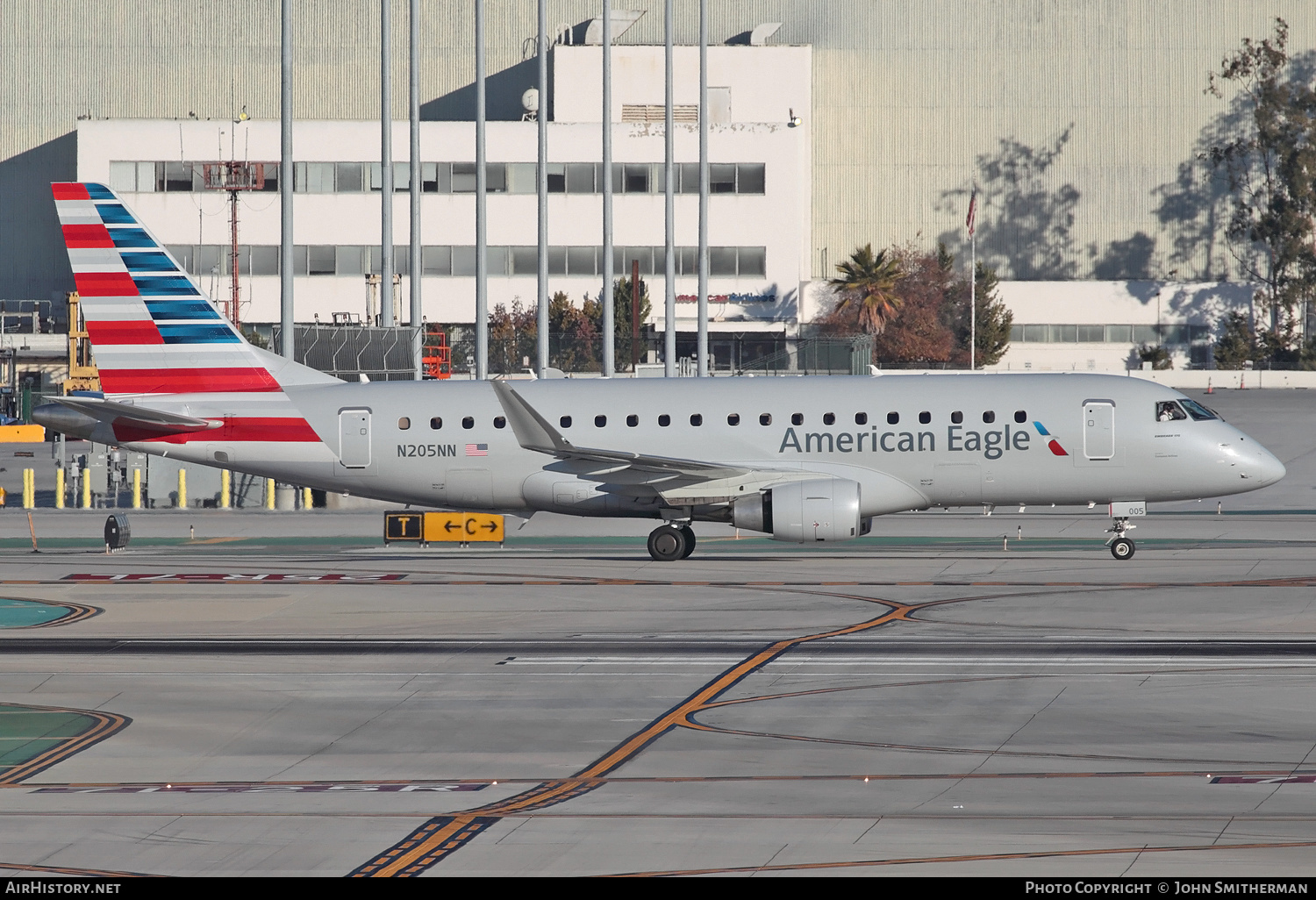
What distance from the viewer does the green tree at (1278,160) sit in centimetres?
10912

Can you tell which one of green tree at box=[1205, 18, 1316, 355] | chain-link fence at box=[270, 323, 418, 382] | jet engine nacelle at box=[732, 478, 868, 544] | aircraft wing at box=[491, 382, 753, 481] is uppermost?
green tree at box=[1205, 18, 1316, 355]

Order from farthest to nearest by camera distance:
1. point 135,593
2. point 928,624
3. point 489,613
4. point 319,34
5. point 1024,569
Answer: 1. point 319,34
2. point 1024,569
3. point 135,593
4. point 489,613
5. point 928,624

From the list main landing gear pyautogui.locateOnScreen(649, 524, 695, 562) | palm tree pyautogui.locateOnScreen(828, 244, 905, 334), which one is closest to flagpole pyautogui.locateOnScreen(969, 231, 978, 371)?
palm tree pyautogui.locateOnScreen(828, 244, 905, 334)

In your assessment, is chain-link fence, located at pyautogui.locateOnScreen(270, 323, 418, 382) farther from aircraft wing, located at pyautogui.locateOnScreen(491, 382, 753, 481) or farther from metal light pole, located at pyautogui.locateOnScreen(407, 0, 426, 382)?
aircraft wing, located at pyautogui.locateOnScreen(491, 382, 753, 481)

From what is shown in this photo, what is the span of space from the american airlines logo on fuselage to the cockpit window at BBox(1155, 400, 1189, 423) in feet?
7.52

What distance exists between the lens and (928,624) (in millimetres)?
25703

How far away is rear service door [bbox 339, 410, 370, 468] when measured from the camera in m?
35.8

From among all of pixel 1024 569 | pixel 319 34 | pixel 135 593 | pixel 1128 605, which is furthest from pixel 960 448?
pixel 319 34

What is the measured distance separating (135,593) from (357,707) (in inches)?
502

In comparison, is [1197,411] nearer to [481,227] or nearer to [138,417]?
[138,417]

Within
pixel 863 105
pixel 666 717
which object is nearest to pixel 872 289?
pixel 863 105

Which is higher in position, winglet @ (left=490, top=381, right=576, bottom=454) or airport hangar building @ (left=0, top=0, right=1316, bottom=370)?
airport hangar building @ (left=0, top=0, right=1316, bottom=370)
